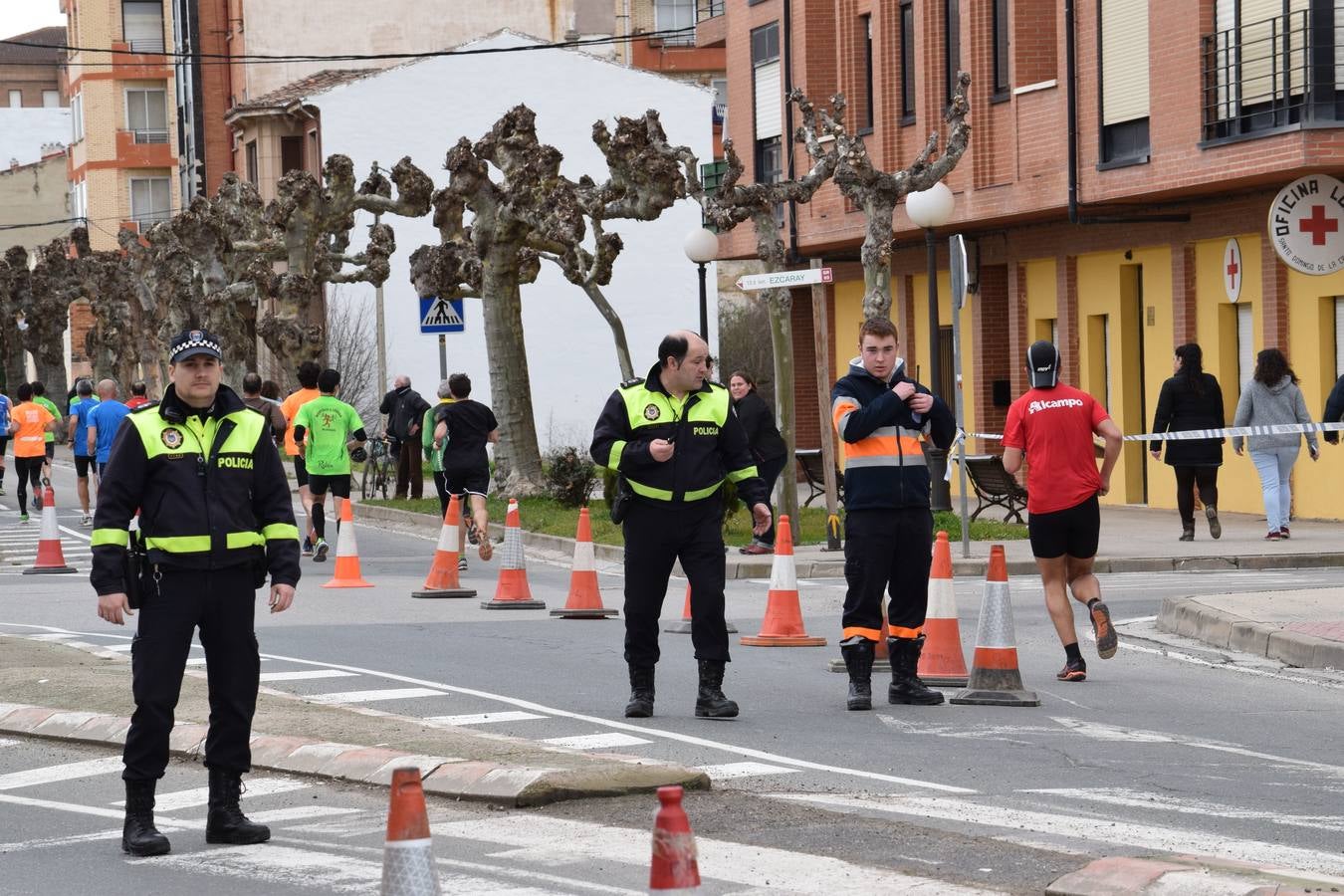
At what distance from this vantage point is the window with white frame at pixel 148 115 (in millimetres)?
84375

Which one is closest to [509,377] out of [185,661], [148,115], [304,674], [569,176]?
[304,674]

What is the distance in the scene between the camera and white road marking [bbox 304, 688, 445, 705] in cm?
1212

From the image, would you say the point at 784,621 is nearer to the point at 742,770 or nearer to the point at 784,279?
the point at 742,770

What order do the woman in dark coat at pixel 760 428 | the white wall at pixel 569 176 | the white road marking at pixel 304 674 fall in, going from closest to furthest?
1. the white road marking at pixel 304 674
2. the woman in dark coat at pixel 760 428
3. the white wall at pixel 569 176

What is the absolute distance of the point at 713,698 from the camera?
435 inches

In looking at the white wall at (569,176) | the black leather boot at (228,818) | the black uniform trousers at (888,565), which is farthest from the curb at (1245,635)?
the white wall at (569,176)

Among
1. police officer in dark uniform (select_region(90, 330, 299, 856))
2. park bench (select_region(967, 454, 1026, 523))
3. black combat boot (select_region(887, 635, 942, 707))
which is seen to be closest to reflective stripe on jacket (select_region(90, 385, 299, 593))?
police officer in dark uniform (select_region(90, 330, 299, 856))

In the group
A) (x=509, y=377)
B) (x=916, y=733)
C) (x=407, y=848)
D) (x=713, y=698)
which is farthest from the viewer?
(x=509, y=377)

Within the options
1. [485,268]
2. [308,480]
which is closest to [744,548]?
[308,480]

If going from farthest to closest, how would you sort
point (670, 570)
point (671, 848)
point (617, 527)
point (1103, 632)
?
1. point (617, 527)
2. point (1103, 632)
3. point (670, 570)
4. point (671, 848)

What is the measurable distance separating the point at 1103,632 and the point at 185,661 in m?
6.04

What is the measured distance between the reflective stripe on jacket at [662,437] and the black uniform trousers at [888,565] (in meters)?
0.78

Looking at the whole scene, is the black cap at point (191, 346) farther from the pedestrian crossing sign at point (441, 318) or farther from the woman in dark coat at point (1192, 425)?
the pedestrian crossing sign at point (441, 318)

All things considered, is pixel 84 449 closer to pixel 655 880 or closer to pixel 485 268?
pixel 485 268
